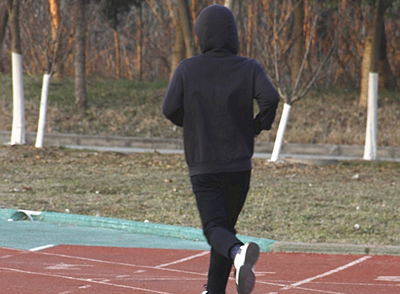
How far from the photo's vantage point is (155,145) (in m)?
17.9

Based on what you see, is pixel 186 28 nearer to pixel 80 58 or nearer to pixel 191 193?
pixel 80 58

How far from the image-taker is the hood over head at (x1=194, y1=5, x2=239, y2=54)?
12.8 feet

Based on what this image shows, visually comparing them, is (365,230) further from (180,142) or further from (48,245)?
(180,142)

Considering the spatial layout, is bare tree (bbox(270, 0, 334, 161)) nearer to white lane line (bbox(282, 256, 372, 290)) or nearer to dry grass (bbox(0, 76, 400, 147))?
dry grass (bbox(0, 76, 400, 147))

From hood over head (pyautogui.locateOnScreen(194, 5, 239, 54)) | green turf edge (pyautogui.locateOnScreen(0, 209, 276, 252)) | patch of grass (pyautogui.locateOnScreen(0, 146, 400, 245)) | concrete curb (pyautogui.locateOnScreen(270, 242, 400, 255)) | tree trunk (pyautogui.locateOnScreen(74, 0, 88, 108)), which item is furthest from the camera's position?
tree trunk (pyautogui.locateOnScreen(74, 0, 88, 108))

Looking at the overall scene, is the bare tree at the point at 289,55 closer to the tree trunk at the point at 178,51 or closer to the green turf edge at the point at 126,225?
the tree trunk at the point at 178,51

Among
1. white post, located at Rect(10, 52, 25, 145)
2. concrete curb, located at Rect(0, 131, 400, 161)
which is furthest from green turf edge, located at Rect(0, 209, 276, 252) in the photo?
concrete curb, located at Rect(0, 131, 400, 161)

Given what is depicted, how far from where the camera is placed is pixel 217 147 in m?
3.84

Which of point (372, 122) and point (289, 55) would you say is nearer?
point (372, 122)

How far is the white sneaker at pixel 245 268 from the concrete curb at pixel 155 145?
1324cm

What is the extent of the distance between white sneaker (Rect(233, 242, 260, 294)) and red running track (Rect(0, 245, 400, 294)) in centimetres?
123

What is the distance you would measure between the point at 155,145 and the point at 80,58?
12.6 ft

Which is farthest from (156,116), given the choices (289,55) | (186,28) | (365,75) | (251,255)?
(251,255)

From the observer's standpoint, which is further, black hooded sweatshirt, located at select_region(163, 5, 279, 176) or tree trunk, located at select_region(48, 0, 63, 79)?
tree trunk, located at select_region(48, 0, 63, 79)
